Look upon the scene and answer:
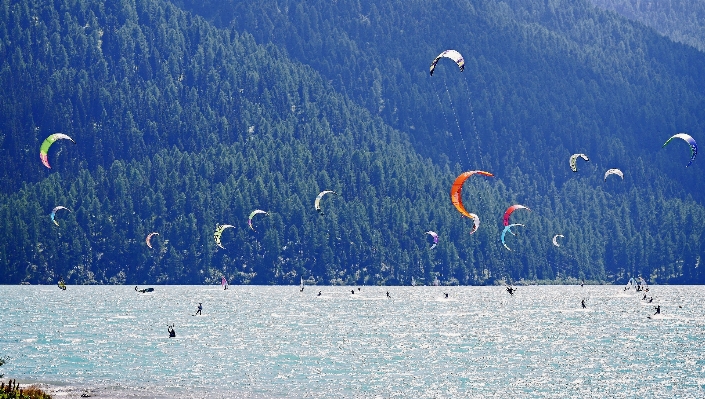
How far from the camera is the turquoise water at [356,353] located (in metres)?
82.2

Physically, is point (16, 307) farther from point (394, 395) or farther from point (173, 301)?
point (394, 395)

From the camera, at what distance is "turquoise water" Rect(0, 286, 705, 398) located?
82250 mm

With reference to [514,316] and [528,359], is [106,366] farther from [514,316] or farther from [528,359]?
[514,316]

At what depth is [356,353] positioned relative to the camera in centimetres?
10450

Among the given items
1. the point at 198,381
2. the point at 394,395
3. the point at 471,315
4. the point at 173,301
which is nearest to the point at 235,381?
the point at 198,381

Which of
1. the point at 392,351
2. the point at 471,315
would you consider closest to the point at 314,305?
the point at 471,315

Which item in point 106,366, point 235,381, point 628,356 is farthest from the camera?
point 628,356

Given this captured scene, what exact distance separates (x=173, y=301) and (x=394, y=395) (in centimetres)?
12296

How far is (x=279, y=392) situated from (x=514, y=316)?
80955mm

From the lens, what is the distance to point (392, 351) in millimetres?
105500

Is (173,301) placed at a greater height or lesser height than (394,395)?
greater

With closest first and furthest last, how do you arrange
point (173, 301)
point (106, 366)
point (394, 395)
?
point (394, 395)
point (106, 366)
point (173, 301)

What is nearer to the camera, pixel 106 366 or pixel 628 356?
pixel 106 366

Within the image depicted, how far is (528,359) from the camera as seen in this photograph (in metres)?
99.3
